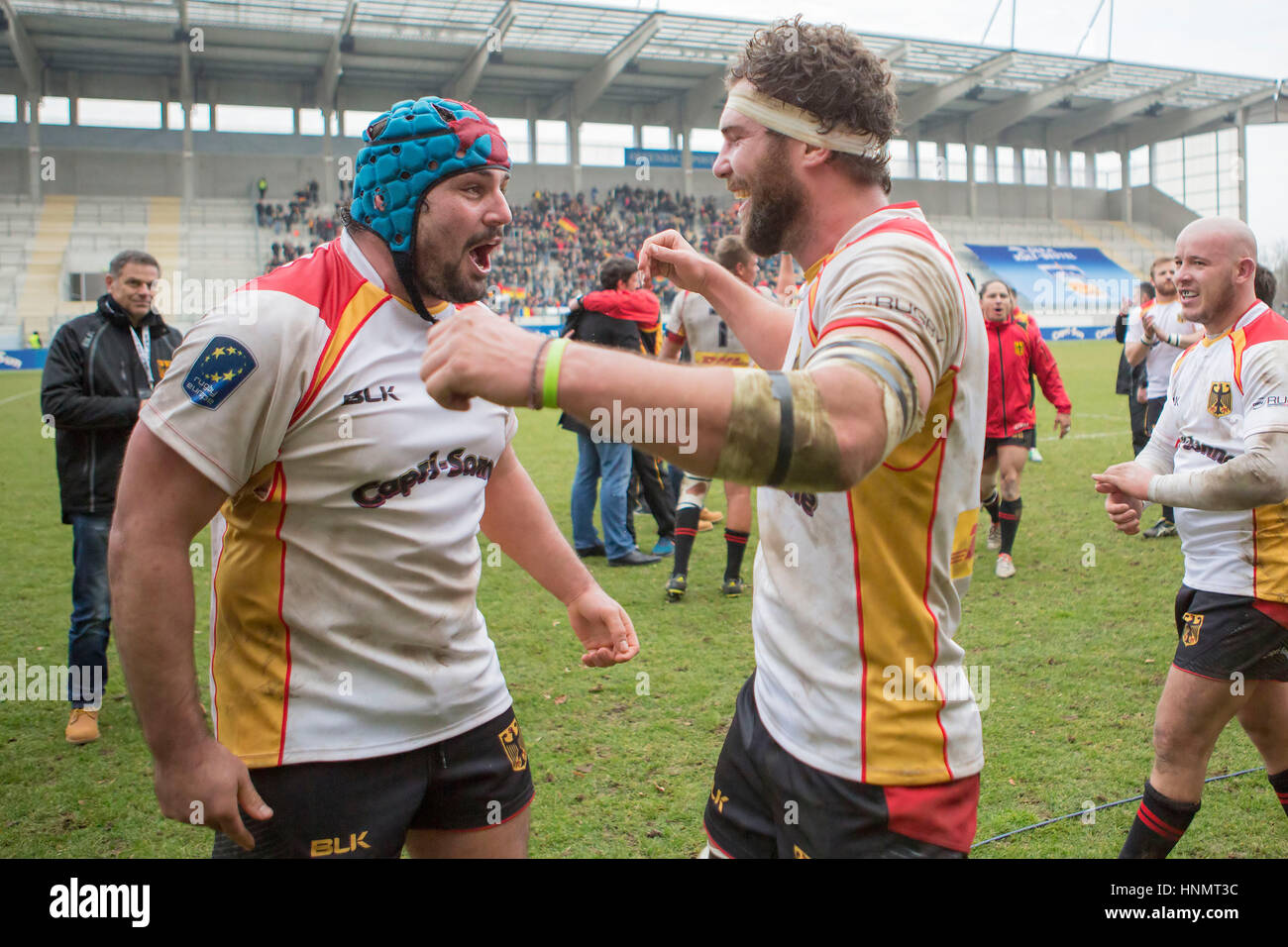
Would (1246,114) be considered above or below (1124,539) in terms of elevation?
above

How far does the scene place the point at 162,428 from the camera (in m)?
1.90

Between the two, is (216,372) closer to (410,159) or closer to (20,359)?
(410,159)

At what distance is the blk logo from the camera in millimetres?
2143

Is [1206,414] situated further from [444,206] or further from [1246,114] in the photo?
[1246,114]

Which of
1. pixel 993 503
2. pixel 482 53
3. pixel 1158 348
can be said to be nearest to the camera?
pixel 993 503

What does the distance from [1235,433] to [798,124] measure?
95.6 inches

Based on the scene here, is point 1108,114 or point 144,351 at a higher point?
point 1108,114

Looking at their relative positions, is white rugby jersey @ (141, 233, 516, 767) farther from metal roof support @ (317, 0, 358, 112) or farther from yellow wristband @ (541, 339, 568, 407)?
metal roof support @ (317, 0, 358, 112)

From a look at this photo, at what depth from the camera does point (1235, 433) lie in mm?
3461

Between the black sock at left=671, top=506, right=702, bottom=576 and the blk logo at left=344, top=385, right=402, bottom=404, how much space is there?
5223 mm

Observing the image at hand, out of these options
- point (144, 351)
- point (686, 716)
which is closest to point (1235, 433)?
point (686, 716)

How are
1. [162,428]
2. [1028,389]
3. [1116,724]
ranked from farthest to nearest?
[1028,389] < [1116,724] < [162,428]

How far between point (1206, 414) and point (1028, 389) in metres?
5.08
